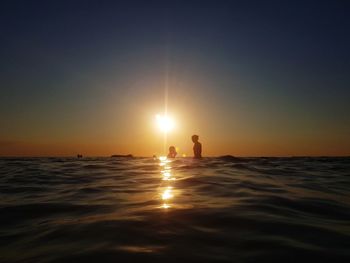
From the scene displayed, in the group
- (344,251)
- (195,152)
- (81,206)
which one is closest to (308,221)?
(344,251)

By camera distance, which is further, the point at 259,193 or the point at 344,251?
the point at 259,193

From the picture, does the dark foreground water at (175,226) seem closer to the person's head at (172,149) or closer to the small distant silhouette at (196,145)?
the small distant silhouette at (196,145)

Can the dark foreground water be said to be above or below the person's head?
below

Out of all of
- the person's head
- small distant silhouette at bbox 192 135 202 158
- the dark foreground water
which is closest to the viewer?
the dark foreground water

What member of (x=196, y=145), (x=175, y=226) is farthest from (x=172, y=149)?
(x=175, y=226)

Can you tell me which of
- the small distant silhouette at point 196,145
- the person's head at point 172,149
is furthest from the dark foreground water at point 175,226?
the person's head at point 172,149

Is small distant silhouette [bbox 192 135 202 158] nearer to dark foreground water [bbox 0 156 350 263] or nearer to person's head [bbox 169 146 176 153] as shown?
person's head [bbox 169 146 176 153]

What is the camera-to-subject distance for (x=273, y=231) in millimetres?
4043

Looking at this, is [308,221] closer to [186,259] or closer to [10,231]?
[186,259]

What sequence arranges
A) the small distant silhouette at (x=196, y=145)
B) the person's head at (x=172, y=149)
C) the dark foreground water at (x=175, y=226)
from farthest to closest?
1. the person's head at (x=172, y=149)
2. the small distant silhouette at (x=196, y=145)
3. the dark foreground water at (x=175, y=226)

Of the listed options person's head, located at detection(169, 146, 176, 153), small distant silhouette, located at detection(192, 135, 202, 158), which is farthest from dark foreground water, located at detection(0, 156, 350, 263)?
person's head, located at detection(169, 146, 176, 153)

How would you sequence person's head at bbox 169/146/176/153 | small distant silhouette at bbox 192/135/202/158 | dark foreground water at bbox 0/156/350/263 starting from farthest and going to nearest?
person's head at bbox 169/146/176/153
small distant silhouette at bbox 192/135/202/158
dark foreground water at bbox 0/156/350/263

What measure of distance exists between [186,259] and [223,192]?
436cm

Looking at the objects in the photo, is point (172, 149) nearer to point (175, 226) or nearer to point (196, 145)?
point (196, 145)
